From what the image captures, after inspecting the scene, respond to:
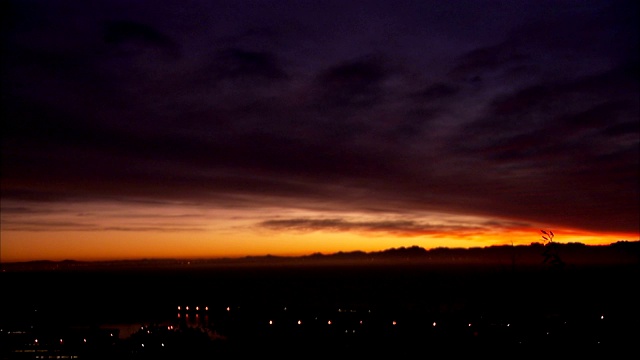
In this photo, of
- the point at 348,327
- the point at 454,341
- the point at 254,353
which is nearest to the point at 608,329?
the point at 454,341

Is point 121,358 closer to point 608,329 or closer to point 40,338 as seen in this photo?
point 40,338

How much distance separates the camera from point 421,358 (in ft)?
90.3

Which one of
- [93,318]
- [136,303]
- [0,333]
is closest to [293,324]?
[0,333]

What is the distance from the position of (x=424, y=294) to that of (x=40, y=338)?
7714 cm

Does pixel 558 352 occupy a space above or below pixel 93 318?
above

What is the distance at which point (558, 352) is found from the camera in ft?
77.6

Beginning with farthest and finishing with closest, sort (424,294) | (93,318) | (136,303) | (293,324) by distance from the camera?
(424,294)
(136,303)
(93,318)
(293,324)

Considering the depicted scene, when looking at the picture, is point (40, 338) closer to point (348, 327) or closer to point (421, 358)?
point (348, 327)

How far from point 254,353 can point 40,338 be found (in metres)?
20.1

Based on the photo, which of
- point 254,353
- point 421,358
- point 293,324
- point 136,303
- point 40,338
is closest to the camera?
point 421,358

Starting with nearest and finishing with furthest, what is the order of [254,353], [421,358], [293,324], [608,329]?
[421,358] → [254,353] → [608,329] → [293,324]

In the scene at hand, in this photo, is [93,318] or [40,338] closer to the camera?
[40,338]

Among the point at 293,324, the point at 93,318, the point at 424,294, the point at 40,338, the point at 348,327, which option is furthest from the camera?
the point at 424,294

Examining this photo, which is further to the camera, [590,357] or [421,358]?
[421,358]
